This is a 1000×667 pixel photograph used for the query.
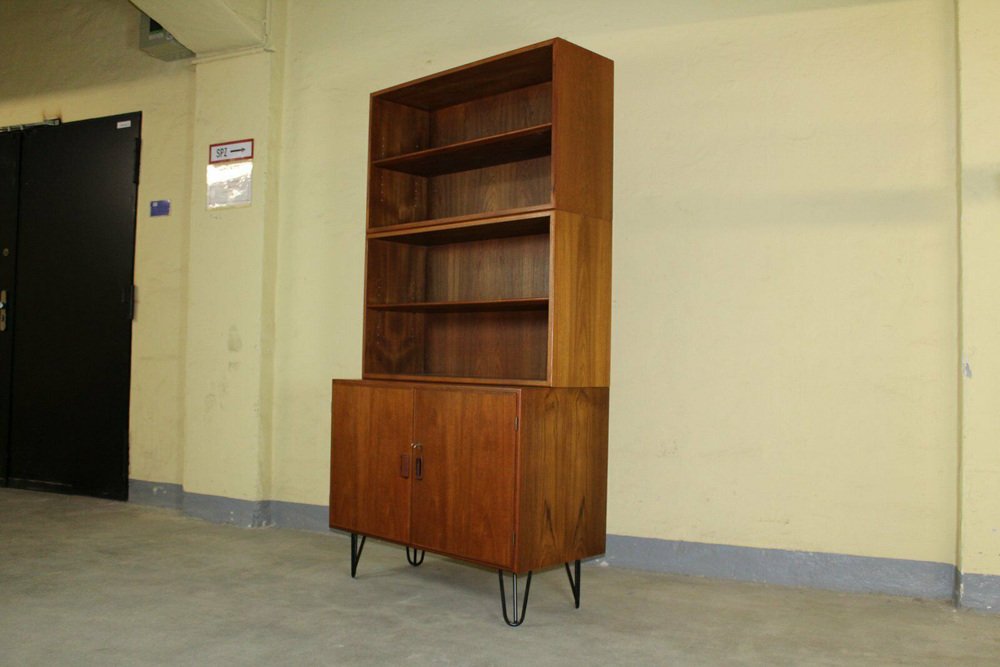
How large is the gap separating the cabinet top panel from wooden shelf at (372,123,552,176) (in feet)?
0.87

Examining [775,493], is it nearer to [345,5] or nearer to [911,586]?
[911,586]

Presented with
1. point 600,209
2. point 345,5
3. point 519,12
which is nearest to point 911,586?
point 600,209

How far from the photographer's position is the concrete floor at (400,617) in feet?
8.07

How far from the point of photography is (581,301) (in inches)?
123

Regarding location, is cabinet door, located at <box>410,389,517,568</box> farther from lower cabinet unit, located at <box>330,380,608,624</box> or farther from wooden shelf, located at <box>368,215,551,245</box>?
wooden shelf, located at <box>368,215,551,245</box>

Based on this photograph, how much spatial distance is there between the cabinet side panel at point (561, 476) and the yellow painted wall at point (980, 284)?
1.31 m

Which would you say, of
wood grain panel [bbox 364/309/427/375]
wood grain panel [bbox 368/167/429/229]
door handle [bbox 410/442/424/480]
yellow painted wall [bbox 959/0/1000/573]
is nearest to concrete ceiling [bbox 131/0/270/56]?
wood grain panel [bbox 368/167/429/229]

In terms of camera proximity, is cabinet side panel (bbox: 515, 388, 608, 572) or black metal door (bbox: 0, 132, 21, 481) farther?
black metal door (bbox: 0, 132, 21, 481)

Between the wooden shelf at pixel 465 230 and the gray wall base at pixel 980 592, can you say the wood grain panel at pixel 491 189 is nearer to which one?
the wooden shelf at pixel 465 230

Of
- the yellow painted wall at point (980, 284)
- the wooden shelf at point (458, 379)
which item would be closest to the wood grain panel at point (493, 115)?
the wooden shelf at point (458, 379)

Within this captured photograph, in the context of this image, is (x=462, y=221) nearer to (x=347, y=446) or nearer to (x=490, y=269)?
(x=490, y=269)

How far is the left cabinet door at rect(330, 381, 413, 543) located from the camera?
3205mm

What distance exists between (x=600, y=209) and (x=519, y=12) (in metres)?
1.23

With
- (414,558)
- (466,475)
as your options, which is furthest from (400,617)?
(414,558)
